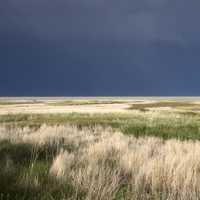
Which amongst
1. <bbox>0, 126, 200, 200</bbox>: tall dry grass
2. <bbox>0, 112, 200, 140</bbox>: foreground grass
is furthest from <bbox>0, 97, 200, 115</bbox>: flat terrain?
<bbox>0, 126, 200, 200</bbox>: tall dry grass

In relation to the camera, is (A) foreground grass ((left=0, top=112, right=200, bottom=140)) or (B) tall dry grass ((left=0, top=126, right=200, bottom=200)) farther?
(A) foreground grass ((left=0, top=112, right=200, bottom=140))

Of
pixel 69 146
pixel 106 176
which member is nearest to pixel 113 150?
pixel 69 146

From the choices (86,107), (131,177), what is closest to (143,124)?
(131,177)

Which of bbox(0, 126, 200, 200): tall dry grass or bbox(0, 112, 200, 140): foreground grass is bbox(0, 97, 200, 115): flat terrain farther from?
bbox(0, 126, 200, 200): tall dry grass

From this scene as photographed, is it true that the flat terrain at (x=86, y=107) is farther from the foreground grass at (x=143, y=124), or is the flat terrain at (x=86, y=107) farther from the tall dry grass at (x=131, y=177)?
the tall dry grass at (x=131, y=177)

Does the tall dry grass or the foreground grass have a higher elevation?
the foreground grass

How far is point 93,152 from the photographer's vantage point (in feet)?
27.2

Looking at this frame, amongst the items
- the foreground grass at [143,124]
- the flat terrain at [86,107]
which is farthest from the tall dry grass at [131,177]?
the flat terrain at [86,107]

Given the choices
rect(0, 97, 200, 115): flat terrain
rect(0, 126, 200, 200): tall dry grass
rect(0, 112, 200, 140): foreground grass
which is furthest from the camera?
rect(0, 97, 200, 115): flat terrain

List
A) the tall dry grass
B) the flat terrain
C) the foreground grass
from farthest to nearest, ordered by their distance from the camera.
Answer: the flat terrain < the foreground grass < the tall dry grass

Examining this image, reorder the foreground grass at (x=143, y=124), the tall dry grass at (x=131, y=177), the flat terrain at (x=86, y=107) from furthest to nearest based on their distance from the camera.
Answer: the flat terrain at (x=86, y=107) < the foreground grass at (x=143, y=124) < the tall dry grass at (x=131, y=177)

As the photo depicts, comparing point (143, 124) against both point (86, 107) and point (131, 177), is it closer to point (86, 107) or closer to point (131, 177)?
point (131, 177)

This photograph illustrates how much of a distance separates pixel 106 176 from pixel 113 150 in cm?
348

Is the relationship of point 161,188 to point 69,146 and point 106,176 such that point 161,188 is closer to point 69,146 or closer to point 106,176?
point 106,176
